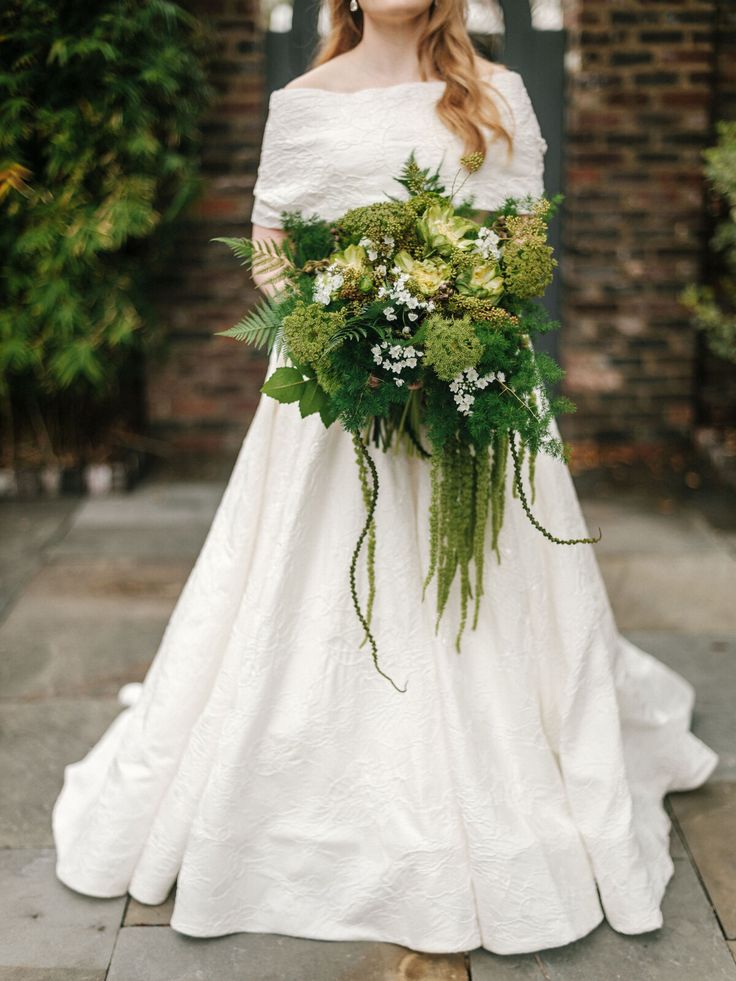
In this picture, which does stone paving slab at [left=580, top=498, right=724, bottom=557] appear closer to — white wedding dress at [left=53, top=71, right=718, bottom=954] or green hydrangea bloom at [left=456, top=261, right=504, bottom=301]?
white wedding dress at [left=53, top=71, right=718, bottom=954]

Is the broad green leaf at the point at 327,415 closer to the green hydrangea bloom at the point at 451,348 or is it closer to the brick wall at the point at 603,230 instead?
the green hydrangea bloom at the point at 451,348

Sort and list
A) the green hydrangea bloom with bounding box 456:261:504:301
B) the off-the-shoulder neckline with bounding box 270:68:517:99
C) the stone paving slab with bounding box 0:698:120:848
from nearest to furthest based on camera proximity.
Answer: the green hydrangea bloom with bounding box 456:261:504:301 < the off-the-shoulder neckline with bounding box 270:68:517:99 < the stone paving slab with bounding box 0:698:120:848

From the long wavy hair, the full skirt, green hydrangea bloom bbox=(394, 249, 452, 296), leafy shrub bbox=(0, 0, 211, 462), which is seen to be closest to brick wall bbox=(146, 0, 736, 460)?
leafy shrub bbox=(0, 0, 211, 462)

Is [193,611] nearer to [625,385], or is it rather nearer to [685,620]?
[685,620]

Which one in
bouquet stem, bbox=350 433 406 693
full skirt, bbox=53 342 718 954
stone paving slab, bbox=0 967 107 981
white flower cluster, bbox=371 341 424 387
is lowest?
stone paving slab, bbox=0 967 107 981

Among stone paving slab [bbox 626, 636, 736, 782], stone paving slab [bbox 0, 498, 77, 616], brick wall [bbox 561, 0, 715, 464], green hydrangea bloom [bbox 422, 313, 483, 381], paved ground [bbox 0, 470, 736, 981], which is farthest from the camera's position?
brick wall [bbox 561, 0, 715, 464]

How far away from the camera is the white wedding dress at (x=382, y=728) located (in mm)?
2240

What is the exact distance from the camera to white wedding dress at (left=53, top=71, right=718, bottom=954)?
7.35 feet

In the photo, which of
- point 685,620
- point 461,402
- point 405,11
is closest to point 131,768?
point 461,402

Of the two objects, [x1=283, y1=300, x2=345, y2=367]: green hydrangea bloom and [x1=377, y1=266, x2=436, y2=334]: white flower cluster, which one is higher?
[x1=377, y1=266, x2=436, y2=334]: white flower cluster

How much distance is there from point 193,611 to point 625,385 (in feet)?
12.9

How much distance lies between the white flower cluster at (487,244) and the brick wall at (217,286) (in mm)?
3775

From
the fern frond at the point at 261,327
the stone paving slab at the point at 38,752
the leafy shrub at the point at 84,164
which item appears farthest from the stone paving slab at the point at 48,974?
the leafy shrub at the point at 84,164

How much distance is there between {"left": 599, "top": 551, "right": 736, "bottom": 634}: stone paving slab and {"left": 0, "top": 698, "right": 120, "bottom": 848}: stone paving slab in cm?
190
